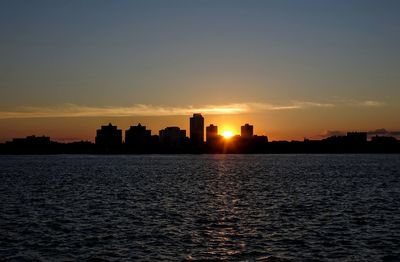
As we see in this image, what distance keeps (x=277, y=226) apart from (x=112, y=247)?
57.4 feet

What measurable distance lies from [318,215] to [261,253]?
22693mm

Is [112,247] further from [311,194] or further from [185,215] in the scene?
[311,194]

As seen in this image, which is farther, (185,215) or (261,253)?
(185,215)

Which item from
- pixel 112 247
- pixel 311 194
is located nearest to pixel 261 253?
pixel 112 247

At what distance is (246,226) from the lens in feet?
174

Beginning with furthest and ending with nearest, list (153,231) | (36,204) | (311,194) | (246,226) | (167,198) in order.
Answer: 1. (311,194)
2. (167,198)
3. (36,204)
4. (246,226)
5. (153,231)

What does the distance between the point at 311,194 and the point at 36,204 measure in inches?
1722

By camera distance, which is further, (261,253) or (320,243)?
(320,243)

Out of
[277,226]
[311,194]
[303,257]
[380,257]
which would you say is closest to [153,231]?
[277,226]

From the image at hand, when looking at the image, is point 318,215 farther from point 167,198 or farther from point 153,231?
point 167,198

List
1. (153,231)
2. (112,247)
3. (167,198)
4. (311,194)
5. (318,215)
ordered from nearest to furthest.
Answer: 1. (112,247)
2. (153,231)
3. (318,215)
4. (167,198)
5. (311,194)

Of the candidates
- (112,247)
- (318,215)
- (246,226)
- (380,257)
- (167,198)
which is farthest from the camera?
(167,198)

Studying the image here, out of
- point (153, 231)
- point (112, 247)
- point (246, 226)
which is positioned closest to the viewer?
point (112, 247)

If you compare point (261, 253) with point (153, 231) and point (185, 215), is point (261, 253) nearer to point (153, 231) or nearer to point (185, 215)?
point (153, 231)
